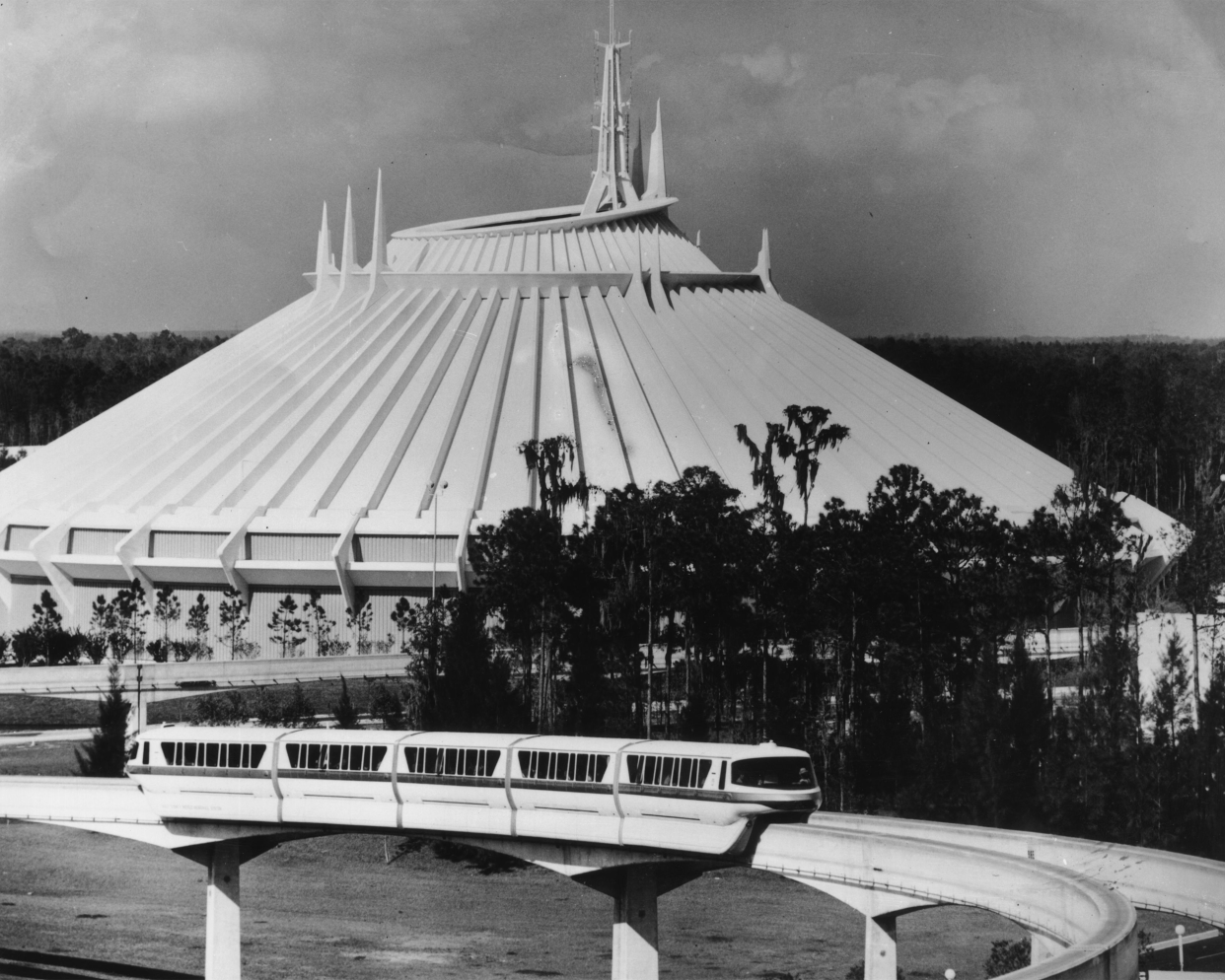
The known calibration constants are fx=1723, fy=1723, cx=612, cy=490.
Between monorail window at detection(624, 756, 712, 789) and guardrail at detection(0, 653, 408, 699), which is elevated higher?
guardrail at detection(0, 653, 408, 699)

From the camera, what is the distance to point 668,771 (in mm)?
25219

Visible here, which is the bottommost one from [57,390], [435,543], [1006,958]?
[1006,958]

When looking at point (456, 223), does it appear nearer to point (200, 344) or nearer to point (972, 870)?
point (972, 870)

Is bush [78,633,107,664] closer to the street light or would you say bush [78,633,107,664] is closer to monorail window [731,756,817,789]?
the street light

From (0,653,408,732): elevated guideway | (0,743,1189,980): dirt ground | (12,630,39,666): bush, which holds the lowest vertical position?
(0,743,1189,980): dirt ground

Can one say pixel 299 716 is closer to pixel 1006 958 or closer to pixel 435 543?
pixel 435 543

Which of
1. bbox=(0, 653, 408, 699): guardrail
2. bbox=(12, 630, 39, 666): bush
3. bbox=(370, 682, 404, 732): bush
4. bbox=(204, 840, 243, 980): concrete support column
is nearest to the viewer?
bbox=(204, 840, 243, 980): concrete support column

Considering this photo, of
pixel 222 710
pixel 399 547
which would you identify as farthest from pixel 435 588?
pixel 222 710

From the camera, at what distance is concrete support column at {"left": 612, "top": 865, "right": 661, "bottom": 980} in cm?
2612

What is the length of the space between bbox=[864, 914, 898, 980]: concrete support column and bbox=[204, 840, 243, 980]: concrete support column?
10.9m

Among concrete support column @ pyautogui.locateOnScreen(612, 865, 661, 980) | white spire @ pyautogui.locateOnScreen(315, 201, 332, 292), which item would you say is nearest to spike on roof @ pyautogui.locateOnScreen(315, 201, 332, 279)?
white spire @ pyautogui.locateOnScreen(315, 201, 332, 292)

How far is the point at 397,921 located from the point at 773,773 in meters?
11.5

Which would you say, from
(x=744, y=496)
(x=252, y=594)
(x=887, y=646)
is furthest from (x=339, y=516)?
(x=887, y=646)

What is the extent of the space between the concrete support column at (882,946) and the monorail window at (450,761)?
6294 mm
